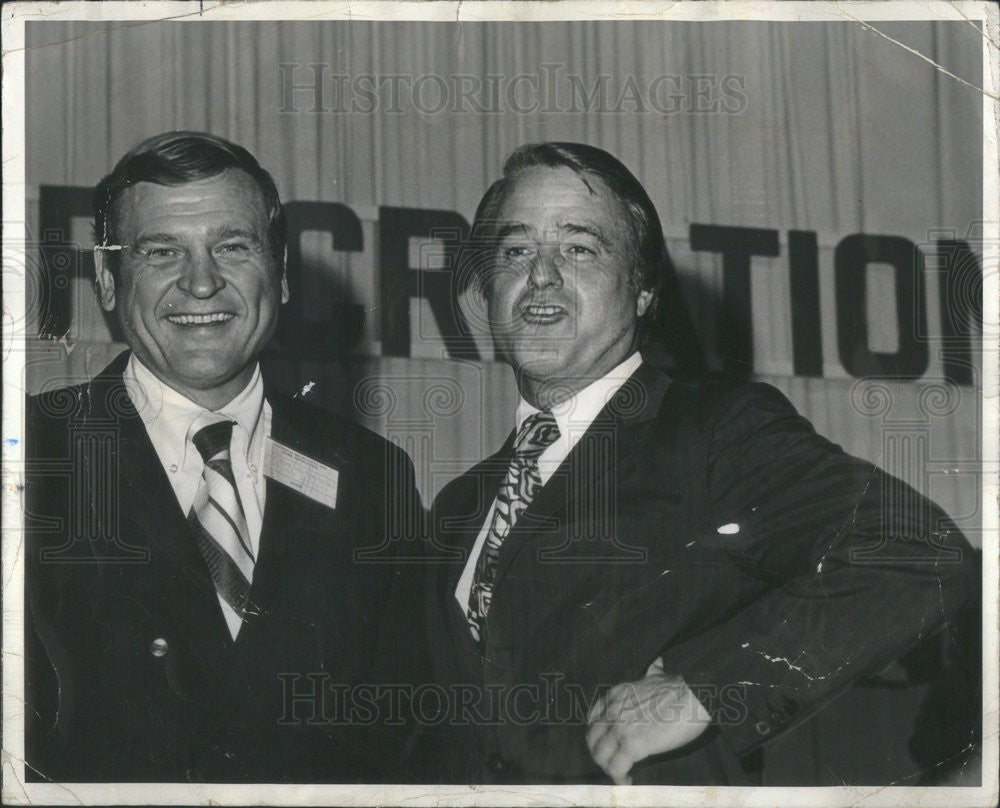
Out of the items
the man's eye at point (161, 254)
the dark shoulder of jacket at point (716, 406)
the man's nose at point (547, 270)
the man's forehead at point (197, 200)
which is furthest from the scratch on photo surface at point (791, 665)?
the man's eye at point (161, 254)

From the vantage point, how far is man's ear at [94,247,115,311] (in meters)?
3.23

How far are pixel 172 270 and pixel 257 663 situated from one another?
1.29 meters

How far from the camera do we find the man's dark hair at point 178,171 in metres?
3.23

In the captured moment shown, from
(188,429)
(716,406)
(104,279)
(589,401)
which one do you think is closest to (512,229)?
(589,401)

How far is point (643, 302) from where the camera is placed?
10.5ft

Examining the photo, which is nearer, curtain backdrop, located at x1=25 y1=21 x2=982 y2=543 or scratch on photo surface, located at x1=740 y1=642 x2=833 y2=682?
scratch on photo surface, located at x1=740 y1=642 x2=833 y2=682

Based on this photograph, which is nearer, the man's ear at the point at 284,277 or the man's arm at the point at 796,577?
the man's arm at the point at 796,577

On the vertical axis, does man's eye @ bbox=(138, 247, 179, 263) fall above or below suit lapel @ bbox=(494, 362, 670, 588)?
above

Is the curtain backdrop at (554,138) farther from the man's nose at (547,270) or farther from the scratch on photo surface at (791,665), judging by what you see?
the scratch on photo surface at (791,665)

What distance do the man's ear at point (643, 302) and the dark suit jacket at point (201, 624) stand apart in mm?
904

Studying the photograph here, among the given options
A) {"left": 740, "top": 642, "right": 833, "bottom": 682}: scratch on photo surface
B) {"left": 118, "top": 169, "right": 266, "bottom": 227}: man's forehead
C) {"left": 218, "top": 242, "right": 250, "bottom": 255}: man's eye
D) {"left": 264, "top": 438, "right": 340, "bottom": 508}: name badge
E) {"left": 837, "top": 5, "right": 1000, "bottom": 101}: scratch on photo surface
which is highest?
{"left": 837, "top": 5, "right": 1000, "bottom": 101}: scratch on photo surface

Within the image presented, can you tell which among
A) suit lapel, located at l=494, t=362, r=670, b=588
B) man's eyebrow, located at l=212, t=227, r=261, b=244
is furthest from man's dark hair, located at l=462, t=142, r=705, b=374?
man's eyebrow, located at l=212, t=227, r=261, b=244

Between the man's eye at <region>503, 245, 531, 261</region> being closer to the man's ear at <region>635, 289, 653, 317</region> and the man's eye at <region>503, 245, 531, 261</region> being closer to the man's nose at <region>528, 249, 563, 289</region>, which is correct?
the man's nose at <region>528, 249, 563, 289</region>

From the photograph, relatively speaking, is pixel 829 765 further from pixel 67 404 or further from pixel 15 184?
pixel 15 184
